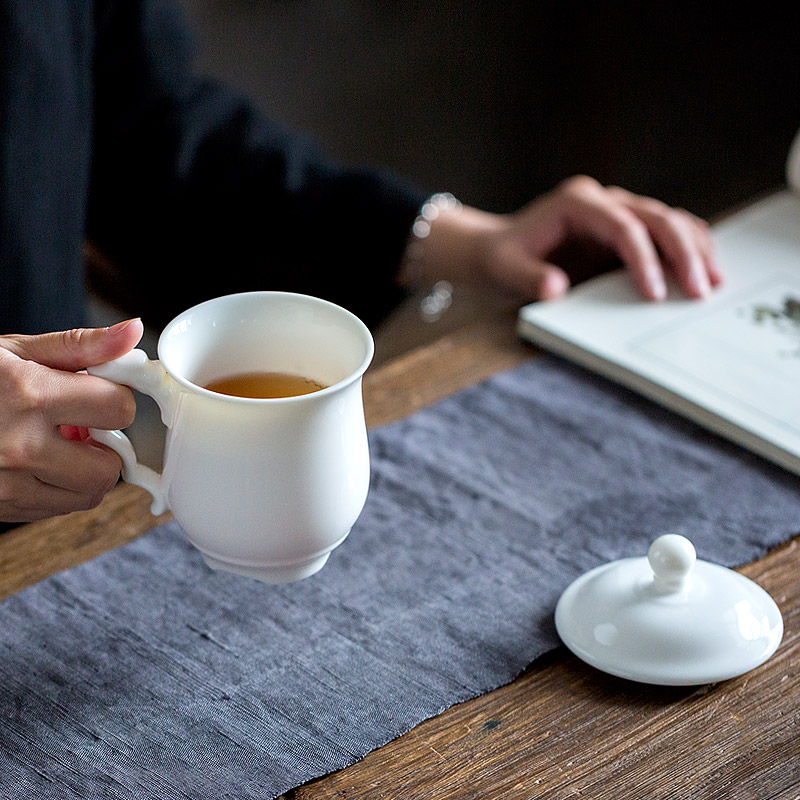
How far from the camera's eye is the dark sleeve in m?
1.11

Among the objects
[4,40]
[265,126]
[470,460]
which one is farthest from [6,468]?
[265,126]

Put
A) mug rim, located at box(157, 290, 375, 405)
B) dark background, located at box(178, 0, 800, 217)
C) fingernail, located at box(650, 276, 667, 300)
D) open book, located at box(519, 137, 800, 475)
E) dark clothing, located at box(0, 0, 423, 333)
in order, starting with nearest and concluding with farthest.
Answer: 1. mug rim, located at box(157, 290, 375, 405)
2. open book, located at box(519, 137, 800, 475)
3. fingernail, located at box(650, 276, 667, 300)
4. dark clothing, located at box(0, 0, 423, 333)
5. dark background, located at box(178, 0, 800, 217)

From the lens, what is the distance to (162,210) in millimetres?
1181

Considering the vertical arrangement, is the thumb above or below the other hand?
above

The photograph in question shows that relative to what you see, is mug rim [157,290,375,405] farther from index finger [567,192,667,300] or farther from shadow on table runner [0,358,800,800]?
index finger [567,192,667,300]

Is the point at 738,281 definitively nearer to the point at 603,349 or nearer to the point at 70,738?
the point at 603,349

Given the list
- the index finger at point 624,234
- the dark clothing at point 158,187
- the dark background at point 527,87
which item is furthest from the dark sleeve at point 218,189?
the dark background at point 527,87

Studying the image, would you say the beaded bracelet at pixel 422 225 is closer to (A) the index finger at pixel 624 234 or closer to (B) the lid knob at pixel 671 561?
(A) the index finger at pixel 624 234

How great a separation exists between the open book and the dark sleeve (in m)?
0.27

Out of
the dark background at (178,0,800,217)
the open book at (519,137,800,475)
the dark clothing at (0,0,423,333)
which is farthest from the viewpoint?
the dark background at (178,0,800,217)

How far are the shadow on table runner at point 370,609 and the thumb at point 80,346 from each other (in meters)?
0.16

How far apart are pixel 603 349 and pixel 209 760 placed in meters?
0.48

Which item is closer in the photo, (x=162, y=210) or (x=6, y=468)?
(x=6, y=468)

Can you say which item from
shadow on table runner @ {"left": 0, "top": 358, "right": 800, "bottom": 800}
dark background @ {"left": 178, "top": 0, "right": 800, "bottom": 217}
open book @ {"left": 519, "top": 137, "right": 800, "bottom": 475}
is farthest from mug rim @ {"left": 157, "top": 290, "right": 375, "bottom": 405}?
dark background @ {"left": 178, "top": 0, "right": 800, "bottom": 217}
